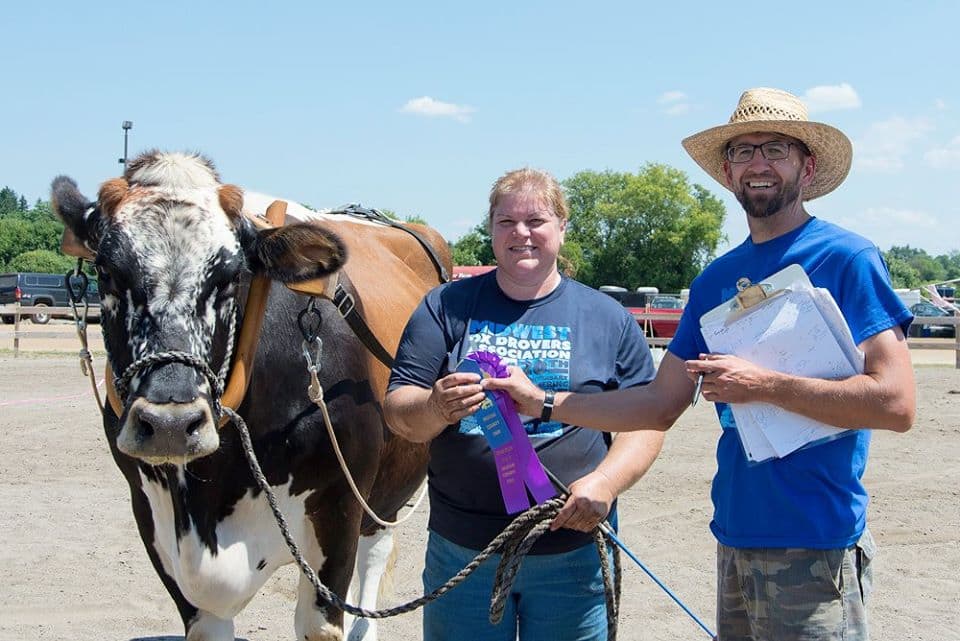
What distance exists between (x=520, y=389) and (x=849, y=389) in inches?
35.5

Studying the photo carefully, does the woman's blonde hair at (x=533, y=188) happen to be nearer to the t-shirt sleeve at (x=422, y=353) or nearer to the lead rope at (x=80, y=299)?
the t-shirt sleeve at (x=422, y=353)

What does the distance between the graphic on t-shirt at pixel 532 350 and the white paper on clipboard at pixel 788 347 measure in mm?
593

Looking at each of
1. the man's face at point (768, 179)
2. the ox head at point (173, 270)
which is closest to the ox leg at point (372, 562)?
the ox head at point (173, 270)

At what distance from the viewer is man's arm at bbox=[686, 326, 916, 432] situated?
7.87 ft

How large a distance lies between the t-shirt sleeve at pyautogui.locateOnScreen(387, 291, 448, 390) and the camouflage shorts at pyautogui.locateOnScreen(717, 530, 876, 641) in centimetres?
110

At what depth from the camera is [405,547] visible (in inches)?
267

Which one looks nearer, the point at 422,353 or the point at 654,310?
the point at 422,353

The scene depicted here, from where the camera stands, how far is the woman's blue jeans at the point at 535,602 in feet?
9.94

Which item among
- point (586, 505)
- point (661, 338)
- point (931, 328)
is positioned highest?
point (586, 505)

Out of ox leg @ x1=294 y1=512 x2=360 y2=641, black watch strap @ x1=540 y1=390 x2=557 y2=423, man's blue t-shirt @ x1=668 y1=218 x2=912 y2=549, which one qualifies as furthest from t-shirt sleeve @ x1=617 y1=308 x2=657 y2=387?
ox leg @ x1=294 y1=512 x2=360 y2=641

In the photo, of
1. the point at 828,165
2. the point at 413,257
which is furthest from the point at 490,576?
the point at 413,257

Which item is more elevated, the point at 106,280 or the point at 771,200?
the point at 771,200

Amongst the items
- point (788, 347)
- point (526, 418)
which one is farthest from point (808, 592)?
point (526, 418)

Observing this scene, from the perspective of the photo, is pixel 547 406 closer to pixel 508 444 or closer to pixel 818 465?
pixel 508 444
